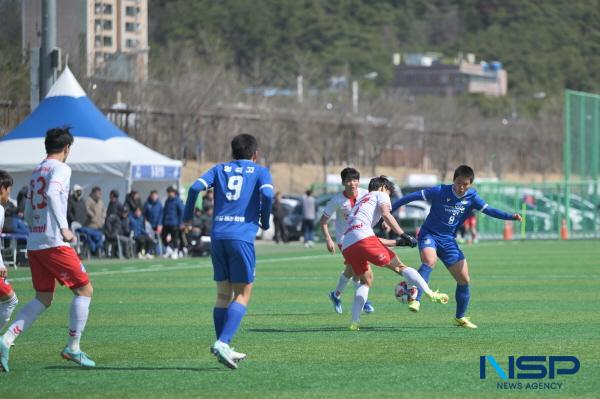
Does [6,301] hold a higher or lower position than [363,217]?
lower

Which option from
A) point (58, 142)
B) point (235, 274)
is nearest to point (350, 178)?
point (235, 274)

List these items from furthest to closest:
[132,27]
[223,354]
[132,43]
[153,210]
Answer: [132,43] → [132,27] → [153,210] → [223,354]

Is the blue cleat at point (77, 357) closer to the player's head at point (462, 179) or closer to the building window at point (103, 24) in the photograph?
the player's head at point (462, 179)

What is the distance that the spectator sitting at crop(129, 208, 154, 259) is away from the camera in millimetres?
34062

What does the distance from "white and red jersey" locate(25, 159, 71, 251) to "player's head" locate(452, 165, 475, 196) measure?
206 inches

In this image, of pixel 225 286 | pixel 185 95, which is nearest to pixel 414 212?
pixel 185 95

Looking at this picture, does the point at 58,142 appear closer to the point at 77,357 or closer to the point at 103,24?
the point at 77,357

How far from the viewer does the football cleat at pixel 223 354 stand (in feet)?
37.3

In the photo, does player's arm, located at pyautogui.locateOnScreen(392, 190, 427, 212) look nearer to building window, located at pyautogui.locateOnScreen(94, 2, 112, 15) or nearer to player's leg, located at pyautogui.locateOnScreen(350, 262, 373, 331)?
player's leg, located at pyautogui.locateOnScreen(350, 262, 373, 331)

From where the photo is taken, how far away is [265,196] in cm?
1182

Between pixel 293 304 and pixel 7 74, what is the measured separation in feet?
88.2

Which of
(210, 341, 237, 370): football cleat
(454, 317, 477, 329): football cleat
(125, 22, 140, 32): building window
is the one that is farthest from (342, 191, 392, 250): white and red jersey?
(125, 22, 140, 32): building window

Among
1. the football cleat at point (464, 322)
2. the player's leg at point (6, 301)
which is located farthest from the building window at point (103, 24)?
the player's leg at point (6, 301)

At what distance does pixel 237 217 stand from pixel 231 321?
0.93 meters
